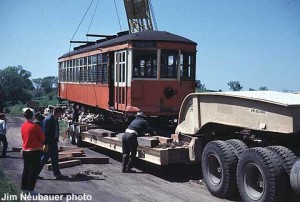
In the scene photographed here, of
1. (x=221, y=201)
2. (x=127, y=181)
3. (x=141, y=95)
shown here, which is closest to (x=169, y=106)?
(x=141, y=95)

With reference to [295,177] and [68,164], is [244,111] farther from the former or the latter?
[68,164]

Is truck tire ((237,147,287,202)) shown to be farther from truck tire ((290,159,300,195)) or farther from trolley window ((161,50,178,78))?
trolley window ((161,50,178,78))

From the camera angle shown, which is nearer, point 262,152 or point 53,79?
point 262,152

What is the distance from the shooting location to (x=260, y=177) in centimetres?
659

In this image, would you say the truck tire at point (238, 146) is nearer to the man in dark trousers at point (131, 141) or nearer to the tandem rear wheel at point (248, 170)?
the tandem rear wheel at point (248, 170)

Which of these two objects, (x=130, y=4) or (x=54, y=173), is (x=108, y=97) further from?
(x=130, y=4)

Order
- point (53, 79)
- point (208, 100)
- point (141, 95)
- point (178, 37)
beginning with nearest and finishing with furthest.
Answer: point (208, 100) → point (141, 95) → point (178, 37) → point (53, 79)

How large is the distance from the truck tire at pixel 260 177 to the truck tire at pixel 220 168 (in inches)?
12.2

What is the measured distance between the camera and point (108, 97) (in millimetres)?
13312

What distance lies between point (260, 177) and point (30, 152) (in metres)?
4.15

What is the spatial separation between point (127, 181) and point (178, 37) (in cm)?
544

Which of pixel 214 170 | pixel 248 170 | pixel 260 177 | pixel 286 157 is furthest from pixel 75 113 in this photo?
pixel 286 157

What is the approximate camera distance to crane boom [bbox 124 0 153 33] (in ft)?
86.4

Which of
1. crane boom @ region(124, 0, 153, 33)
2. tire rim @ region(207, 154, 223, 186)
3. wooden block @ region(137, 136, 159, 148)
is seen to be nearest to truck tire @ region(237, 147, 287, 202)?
tire rim @ region(207, 154, 223, 186)
